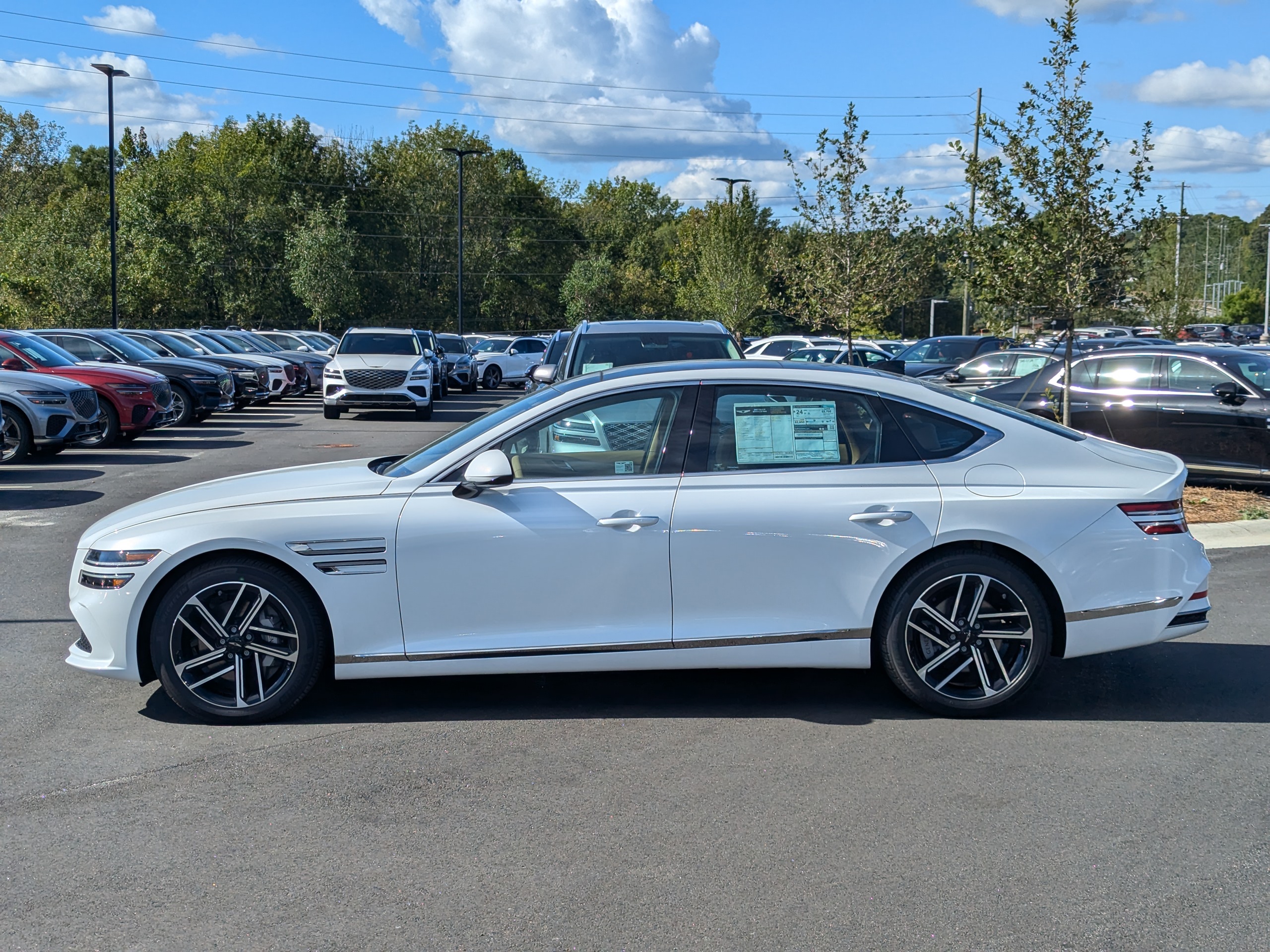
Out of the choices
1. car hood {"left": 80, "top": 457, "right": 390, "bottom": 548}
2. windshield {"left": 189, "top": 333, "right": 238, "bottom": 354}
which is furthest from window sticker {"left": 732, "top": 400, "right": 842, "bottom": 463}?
windshield {"left": 189, "top": 333, "right": 238, "bottom": 354}

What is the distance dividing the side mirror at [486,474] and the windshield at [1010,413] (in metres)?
2.02

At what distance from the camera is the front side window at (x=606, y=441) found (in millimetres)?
5457

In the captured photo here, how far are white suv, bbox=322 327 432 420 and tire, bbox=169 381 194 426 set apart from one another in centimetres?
317

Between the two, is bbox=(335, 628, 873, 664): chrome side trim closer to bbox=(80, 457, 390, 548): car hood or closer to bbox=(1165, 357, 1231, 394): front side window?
bbox=(80, 457, 390, 548): car hood

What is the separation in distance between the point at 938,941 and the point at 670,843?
1.02 meters


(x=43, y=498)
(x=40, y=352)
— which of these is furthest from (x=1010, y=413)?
(x=40, y=352)

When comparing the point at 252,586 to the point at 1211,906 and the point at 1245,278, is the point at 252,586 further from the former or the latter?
the point at 1245,278

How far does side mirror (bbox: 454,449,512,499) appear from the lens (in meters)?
5.19

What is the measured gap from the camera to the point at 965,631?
5.41m

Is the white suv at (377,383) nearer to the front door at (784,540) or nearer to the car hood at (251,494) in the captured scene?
the car hood at (251,494)

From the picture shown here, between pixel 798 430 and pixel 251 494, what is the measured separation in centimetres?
249

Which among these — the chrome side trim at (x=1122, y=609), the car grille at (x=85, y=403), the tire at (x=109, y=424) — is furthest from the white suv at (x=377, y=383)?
the chrome side trim at (x=1122, y=609)

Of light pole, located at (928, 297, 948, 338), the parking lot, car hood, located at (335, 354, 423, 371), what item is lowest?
the parking lot

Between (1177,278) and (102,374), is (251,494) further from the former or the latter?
(1177,278)
